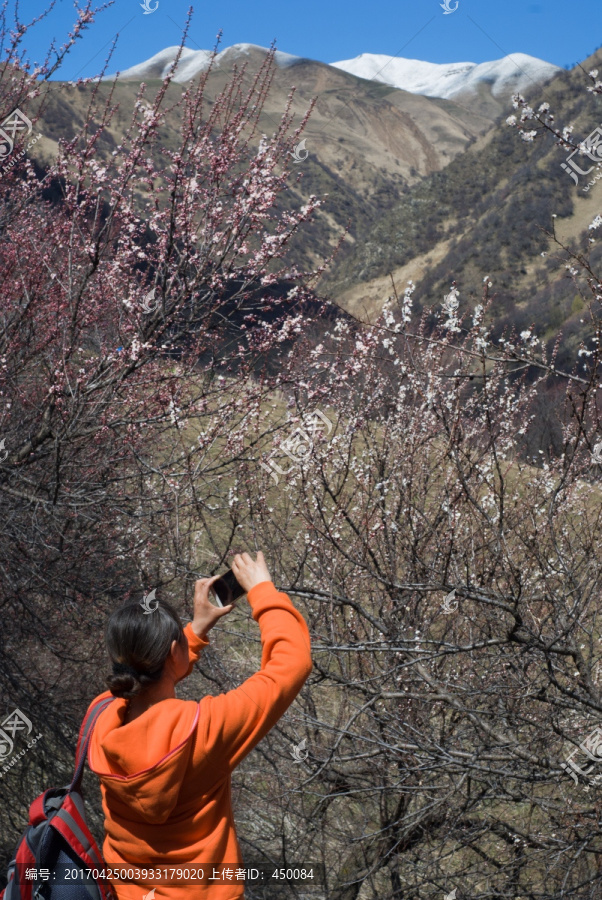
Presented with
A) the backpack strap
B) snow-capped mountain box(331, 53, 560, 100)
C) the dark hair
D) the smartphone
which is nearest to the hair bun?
the dark hair

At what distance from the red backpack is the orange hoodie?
0.08 metres

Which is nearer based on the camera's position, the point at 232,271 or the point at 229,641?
the point at 232,271

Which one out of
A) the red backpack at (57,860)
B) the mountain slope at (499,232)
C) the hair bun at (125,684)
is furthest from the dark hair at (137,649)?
the mountain slope at (499,232)

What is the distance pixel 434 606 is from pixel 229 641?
389cm

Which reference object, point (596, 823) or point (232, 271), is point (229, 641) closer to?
point (232, 271)

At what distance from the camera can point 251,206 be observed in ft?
15.4

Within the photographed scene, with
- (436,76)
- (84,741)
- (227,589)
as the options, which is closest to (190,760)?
(84,741)

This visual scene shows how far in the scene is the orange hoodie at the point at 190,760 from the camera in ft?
5.68

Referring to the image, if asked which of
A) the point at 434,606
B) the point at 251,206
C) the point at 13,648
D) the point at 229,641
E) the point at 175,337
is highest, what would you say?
the point at 251,206

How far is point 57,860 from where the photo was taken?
1820 millimetres

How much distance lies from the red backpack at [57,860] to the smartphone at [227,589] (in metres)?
0.54

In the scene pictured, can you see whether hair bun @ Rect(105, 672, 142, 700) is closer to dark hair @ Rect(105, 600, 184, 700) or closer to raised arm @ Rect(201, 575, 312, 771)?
dark hair @ Rect(105, 600, 184, 700)

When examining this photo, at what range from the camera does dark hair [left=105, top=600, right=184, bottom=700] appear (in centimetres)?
184

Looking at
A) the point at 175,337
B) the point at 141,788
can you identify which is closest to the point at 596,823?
the point at 141,788
